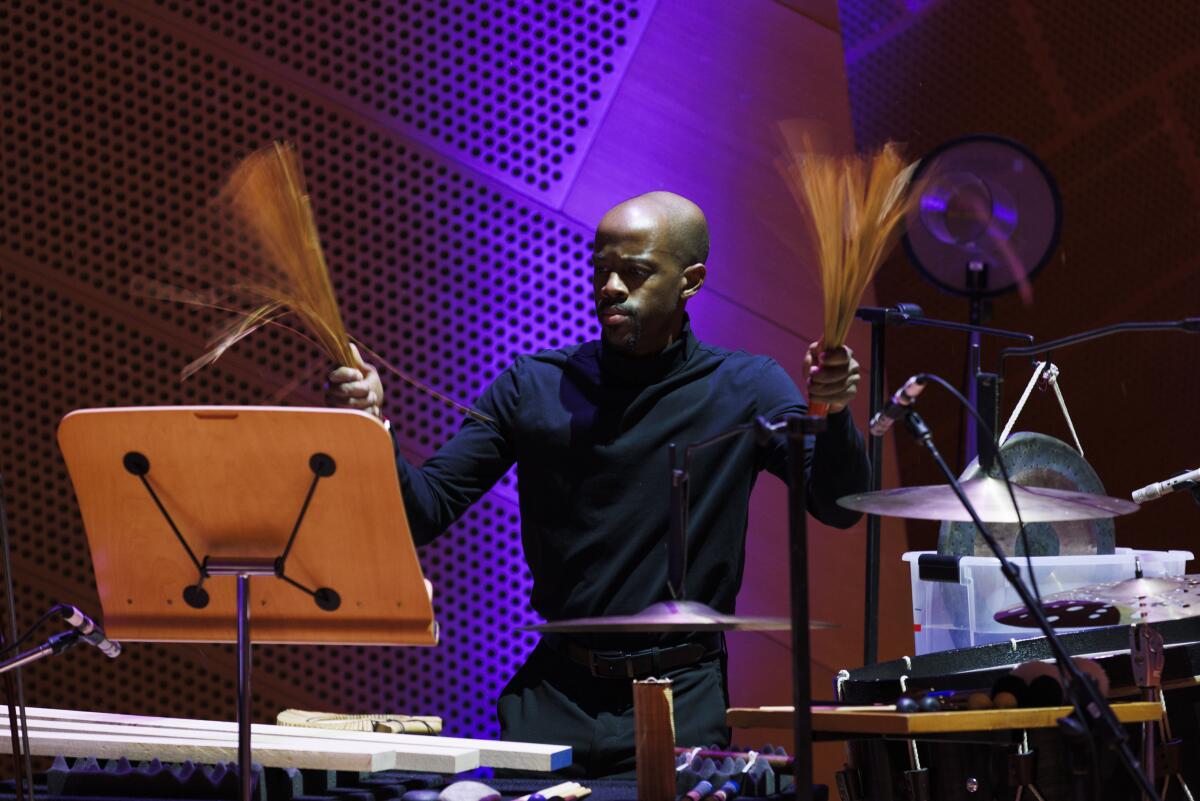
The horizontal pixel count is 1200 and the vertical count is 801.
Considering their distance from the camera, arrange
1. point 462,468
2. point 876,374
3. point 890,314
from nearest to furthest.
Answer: point 890,314
point 462,468
point 876,374

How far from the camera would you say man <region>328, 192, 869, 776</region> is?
2943mm

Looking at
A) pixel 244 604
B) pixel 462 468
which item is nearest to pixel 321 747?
pixel 244 604

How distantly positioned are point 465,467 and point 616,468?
0.34m

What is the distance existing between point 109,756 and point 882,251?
1.55 meters

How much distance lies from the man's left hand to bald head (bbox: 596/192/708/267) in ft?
2.61

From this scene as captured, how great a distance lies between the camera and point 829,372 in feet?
7.95

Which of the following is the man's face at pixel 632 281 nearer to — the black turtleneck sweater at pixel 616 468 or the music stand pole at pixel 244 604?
the black turtleneck sweater at pixel 616 468

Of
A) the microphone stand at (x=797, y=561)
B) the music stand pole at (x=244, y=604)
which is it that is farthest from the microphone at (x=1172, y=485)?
the music stand pole at (x=244, y=604)

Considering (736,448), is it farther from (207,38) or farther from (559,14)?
(207,38)

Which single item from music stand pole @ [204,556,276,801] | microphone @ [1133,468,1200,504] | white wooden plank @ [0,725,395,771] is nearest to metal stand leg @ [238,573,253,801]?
music stand pole @ [204,556,276,801]

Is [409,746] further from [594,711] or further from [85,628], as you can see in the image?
[594,711]

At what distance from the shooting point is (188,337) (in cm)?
418

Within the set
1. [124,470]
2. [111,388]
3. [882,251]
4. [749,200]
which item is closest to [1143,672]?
[882,251]

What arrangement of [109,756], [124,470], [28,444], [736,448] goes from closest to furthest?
[124,470] < [109,756] < [736,448] < [28,444]
